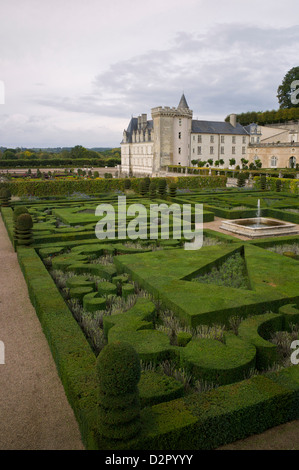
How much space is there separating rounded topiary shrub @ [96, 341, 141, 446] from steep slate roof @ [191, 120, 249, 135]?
5384cm

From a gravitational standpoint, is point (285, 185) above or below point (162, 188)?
above

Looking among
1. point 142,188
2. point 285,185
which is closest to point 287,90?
point 285,185

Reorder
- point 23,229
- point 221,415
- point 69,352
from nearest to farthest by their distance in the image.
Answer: point 221,415, point 69,352, point 23,229

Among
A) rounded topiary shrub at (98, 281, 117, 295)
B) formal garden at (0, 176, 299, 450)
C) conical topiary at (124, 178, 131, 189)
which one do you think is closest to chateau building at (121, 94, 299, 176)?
conical topiary at (124, 178, 131, 189)

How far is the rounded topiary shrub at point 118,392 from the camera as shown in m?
2.96

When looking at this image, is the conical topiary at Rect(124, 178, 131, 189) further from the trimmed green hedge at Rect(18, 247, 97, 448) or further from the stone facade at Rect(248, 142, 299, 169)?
the stone facade at Rect(248, 142, 299, 169)

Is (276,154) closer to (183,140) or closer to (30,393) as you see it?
(183,140)

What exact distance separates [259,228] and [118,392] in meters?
10.8

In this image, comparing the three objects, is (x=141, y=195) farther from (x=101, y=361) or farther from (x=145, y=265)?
(x=101, y=361)

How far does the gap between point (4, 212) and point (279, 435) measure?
14.6 metres

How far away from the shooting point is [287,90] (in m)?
63.8

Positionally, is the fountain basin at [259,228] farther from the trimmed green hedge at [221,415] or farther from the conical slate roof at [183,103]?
the conical slate roof at [183,103]

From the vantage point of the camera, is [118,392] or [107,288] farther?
[107,288]
